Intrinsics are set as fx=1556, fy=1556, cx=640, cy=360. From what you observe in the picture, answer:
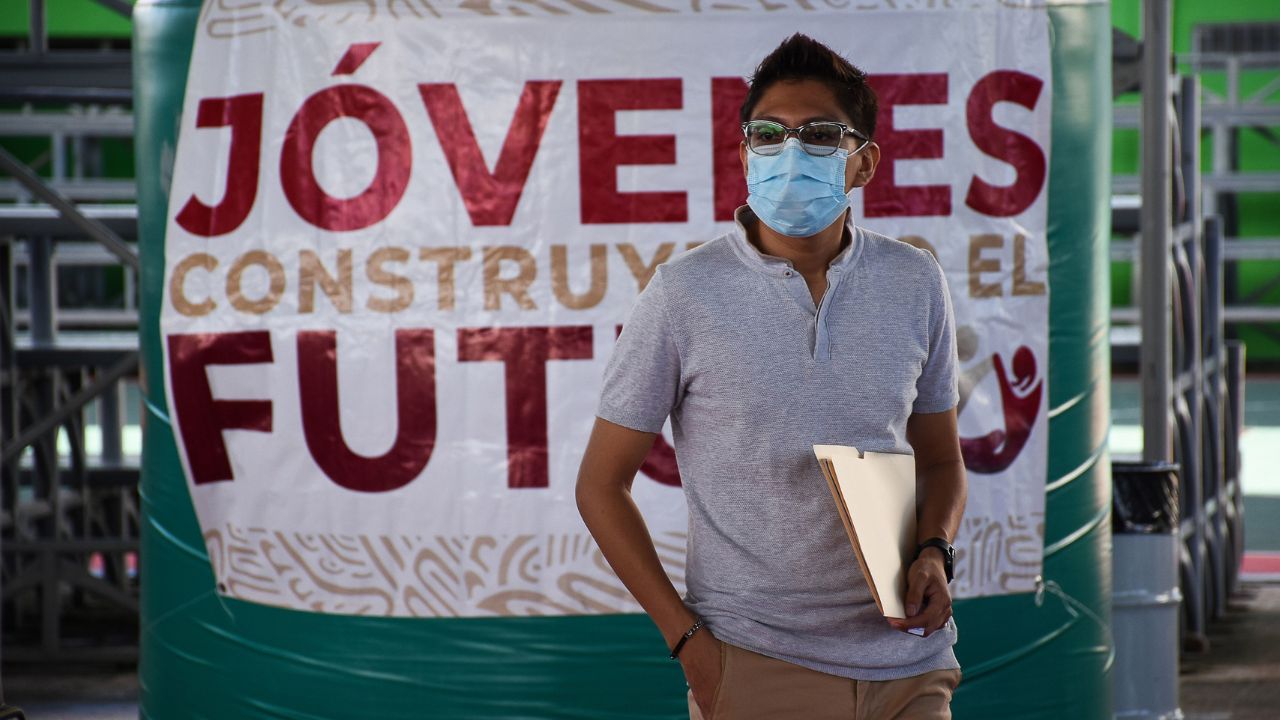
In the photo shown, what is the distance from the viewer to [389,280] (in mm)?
3926

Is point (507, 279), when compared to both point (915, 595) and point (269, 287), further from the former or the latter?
point (915, 595)

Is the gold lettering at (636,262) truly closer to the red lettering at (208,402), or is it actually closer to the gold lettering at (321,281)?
the gold lettering at (321,281)

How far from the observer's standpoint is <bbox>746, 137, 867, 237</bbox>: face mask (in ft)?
7.12

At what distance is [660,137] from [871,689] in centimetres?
211

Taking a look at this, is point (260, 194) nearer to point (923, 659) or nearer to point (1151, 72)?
point (923, 659)

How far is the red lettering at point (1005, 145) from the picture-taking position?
13.0 feet

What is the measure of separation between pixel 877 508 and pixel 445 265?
2.11 meters

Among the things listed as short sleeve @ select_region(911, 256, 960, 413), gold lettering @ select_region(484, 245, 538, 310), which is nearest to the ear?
short sleeve @ select_region(911, 256, 960, 413)

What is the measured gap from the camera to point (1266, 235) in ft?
66.9

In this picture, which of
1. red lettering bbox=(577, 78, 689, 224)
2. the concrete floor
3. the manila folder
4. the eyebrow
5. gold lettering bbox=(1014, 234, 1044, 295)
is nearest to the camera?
the manila folder

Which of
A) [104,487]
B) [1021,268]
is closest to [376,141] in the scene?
[1021,268]

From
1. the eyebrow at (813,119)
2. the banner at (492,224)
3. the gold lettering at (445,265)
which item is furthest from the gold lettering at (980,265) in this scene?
the eyebrow at (813,119)

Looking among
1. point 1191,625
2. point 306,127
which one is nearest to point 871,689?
point 306,127

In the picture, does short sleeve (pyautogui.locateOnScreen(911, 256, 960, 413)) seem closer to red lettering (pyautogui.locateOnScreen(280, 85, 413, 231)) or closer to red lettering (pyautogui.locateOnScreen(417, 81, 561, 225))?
red lettering (pyautogui.locateOnScreen(417, 81, 561, 225))
